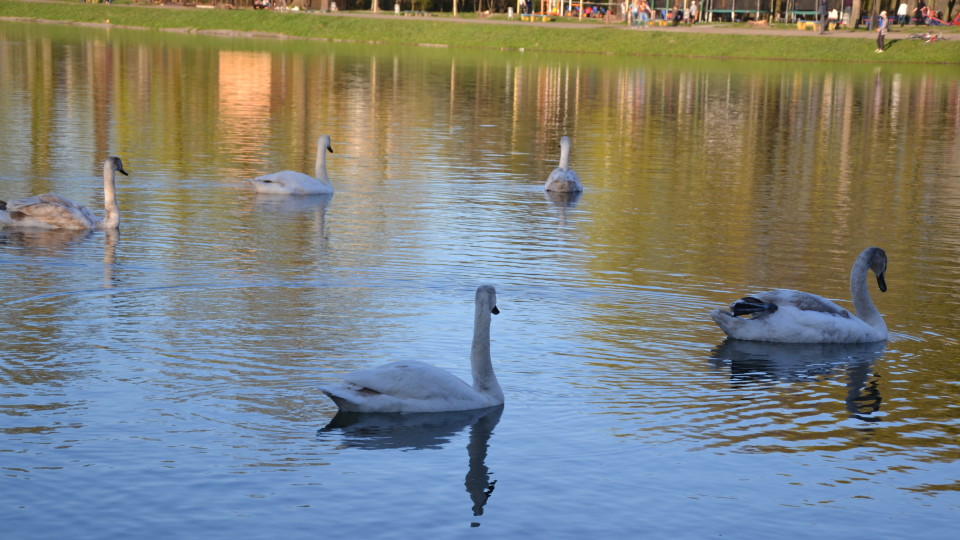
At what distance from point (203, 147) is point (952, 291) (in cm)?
1591

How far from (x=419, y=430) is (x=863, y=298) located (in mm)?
5424

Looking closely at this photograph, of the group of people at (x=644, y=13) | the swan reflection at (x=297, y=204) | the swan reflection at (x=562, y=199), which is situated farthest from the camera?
the group of people at (x=644, y=13)

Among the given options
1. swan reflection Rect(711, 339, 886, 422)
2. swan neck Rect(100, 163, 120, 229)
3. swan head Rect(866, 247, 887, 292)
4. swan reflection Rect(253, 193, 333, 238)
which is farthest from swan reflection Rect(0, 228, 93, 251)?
swan head Rect(866, 247, 887, 292)

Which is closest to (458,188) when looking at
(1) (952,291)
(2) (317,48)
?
A: (1) (952,291)

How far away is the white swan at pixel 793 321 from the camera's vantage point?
41.8ft

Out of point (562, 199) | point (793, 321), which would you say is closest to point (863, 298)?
point (793, 321)

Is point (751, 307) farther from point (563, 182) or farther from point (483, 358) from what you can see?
point (563, 182)

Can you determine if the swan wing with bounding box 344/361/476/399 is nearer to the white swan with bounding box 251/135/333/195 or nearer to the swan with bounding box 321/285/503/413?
the swan with bounding box 321/285/503/413

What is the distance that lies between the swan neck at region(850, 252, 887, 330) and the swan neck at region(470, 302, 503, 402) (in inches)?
178

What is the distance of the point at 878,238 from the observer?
62.4 ft

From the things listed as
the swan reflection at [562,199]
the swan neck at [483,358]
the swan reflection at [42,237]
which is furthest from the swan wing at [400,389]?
the swan reflection at [562,199]

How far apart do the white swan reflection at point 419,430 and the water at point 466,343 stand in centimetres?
3

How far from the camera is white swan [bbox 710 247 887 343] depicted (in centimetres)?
1274

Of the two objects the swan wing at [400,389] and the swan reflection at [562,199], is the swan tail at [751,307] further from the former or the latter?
the swan reflection at [562,199]
